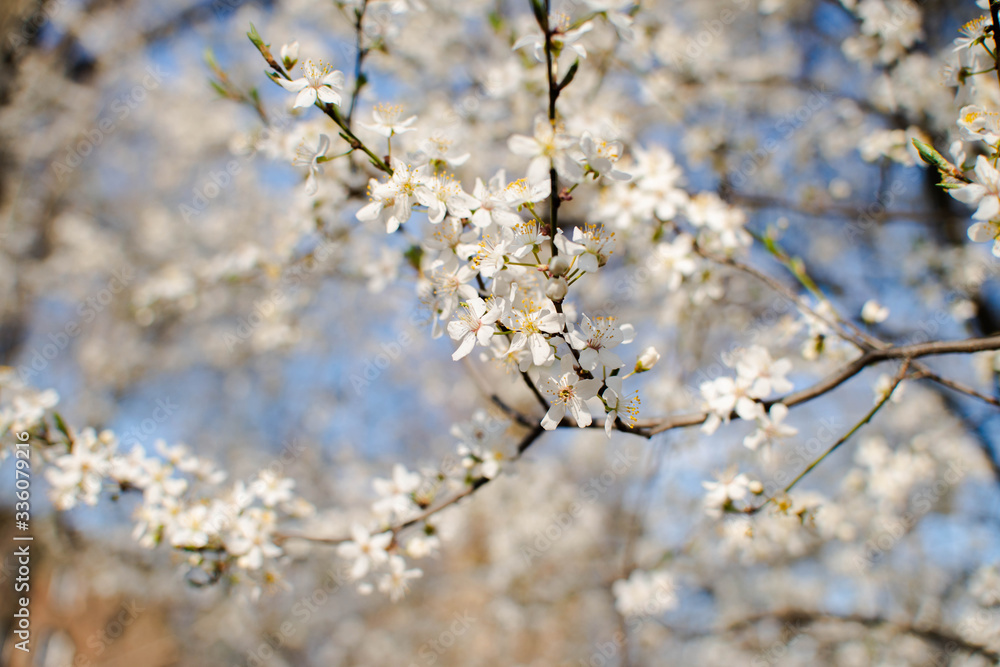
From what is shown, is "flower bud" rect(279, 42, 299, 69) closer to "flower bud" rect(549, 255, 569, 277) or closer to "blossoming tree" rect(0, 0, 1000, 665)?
"blossoming tree" rect(0, 0, 1000, 665)

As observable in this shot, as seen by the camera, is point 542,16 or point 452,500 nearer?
point 542,16

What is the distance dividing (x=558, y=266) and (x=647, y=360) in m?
0.33

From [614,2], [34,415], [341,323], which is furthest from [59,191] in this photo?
[614,2]

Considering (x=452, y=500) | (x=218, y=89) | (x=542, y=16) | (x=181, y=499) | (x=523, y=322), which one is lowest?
(x=181, y=499)

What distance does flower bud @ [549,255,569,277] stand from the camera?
0.98 meters

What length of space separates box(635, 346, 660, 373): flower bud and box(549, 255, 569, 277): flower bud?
0.30 metres

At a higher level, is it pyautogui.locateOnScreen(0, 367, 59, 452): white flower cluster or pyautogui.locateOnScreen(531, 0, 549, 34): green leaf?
pyautogui.locateOnScreen(531, 0, 549, 34): green leaf

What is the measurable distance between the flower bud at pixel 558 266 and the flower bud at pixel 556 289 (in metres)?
0.01

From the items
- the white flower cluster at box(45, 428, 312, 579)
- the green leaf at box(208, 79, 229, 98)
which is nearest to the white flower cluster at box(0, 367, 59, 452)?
the white flower cluster at box(45, 428, 312, 579)

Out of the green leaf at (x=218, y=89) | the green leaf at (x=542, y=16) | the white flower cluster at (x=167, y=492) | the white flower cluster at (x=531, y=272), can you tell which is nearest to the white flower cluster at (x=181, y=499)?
the white flower cluster at (x=167, y=492)

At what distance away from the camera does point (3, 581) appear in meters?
5.68

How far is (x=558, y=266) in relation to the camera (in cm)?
98

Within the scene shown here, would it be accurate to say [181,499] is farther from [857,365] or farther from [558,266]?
[857,365]

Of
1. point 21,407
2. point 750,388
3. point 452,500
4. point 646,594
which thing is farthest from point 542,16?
point 646,594
